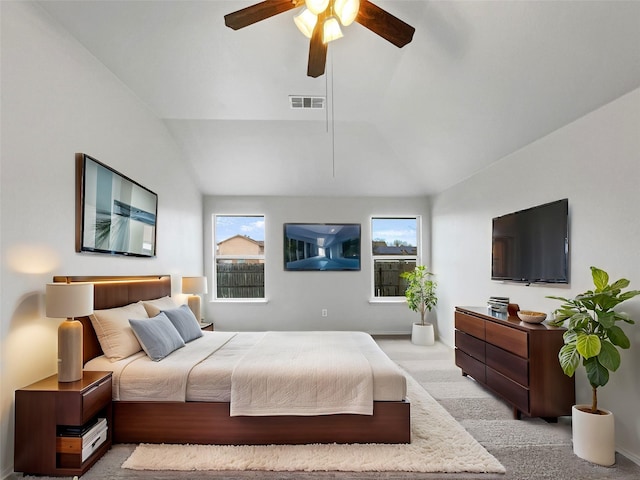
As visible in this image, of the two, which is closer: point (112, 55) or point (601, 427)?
point (601, 427)

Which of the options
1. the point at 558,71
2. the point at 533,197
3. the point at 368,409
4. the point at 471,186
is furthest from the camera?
the point at 471,186

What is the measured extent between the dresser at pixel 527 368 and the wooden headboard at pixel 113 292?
3269mm

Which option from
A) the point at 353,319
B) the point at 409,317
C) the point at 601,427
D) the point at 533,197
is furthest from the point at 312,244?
the point at 601,427

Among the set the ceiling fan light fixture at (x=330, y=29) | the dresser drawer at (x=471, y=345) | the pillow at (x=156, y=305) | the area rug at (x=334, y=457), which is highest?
the ceiling fan light fixture at (x=330, y=29)

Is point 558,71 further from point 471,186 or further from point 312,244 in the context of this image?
point 312,244

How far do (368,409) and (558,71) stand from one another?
8.91 ft

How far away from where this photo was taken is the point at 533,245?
353cm

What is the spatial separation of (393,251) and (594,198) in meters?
3.95

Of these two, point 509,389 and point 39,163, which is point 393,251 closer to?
point 509,389

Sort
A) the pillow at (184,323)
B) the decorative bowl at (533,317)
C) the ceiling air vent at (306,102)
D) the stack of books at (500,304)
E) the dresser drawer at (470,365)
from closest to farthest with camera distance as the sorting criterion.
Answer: the decorative bowl at (533,317) < the pillow at (184,323) < the dresser drawer at (470,365) < the stack of books at (500,304) < the ceiling air vent at (306,102)

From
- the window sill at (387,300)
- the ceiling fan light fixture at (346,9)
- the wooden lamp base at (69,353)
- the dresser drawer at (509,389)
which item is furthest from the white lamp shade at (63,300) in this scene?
the window sill at (387,300)

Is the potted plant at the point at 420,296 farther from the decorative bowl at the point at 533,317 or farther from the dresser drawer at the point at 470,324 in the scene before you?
the decorative bowl at the point at 533,317

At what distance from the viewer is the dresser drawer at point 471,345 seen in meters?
3.71

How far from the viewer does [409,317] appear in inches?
256
